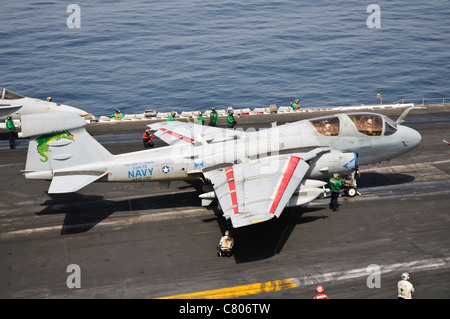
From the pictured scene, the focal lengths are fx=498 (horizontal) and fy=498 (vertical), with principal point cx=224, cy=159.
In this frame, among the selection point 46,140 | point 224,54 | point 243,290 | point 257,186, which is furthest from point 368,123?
point 224,54

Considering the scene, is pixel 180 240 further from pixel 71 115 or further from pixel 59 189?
pixel 71 115

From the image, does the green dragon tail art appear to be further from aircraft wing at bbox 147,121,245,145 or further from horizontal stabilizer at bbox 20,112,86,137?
aircraft wing at bbox 147,121,245,145

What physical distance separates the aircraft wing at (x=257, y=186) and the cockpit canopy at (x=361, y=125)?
94.0 inches

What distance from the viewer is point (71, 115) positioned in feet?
77.6

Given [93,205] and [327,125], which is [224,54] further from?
[93,205]

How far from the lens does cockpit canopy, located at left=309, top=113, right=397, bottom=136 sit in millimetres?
26312

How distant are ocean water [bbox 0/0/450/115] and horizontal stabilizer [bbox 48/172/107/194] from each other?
38941 mm

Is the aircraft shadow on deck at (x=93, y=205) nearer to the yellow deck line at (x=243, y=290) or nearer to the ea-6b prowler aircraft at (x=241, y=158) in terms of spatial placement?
the ea-6b prowler aircraft at (x=241, y=158)

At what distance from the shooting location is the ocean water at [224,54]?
67.4 meters

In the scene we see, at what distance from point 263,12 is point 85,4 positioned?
134ft

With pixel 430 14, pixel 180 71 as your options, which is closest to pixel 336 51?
pixel 180 71

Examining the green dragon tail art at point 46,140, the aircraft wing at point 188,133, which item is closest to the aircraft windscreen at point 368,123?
the aircraft wing at point 188,133
